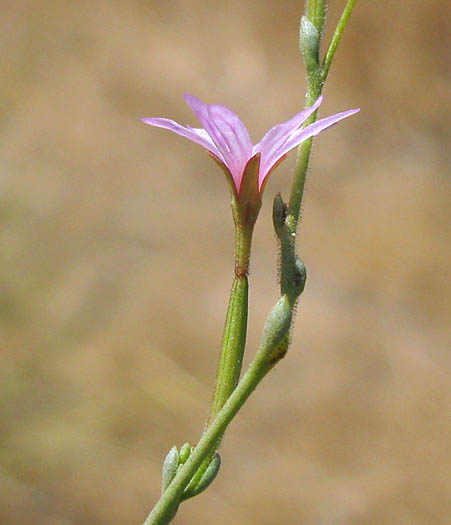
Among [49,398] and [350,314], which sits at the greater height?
[350,314]

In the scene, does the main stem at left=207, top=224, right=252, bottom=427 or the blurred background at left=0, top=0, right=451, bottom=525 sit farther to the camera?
the blurred background at left=0, top=0, right=451, bottom=525

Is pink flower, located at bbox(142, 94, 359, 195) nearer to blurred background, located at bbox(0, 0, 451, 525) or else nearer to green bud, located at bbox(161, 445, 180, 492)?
green bud, located at bbox(161, 445, 180, 492)

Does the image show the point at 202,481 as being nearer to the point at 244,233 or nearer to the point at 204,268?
the point at 244,233

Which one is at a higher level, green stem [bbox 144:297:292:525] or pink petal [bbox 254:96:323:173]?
pink petal [bbox 254:96:323:173]

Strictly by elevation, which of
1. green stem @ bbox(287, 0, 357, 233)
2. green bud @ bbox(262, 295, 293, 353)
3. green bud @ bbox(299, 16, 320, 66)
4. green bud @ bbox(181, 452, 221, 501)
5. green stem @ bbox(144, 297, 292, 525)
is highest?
green bud @ bbox(299, 16, 320, 66)

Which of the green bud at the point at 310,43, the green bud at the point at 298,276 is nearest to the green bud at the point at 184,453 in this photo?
the green bud at the point at 298,276

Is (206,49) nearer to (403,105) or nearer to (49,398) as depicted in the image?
(403,105)

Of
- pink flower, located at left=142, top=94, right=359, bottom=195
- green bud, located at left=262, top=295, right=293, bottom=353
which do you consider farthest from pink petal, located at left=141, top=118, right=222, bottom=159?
green bud, located at left=262, top=295, right=293, bottom=353

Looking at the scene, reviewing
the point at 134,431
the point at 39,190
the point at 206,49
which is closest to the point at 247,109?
the point at 206,49

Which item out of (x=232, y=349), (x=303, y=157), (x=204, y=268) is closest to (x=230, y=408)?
(x=232, y=349)
